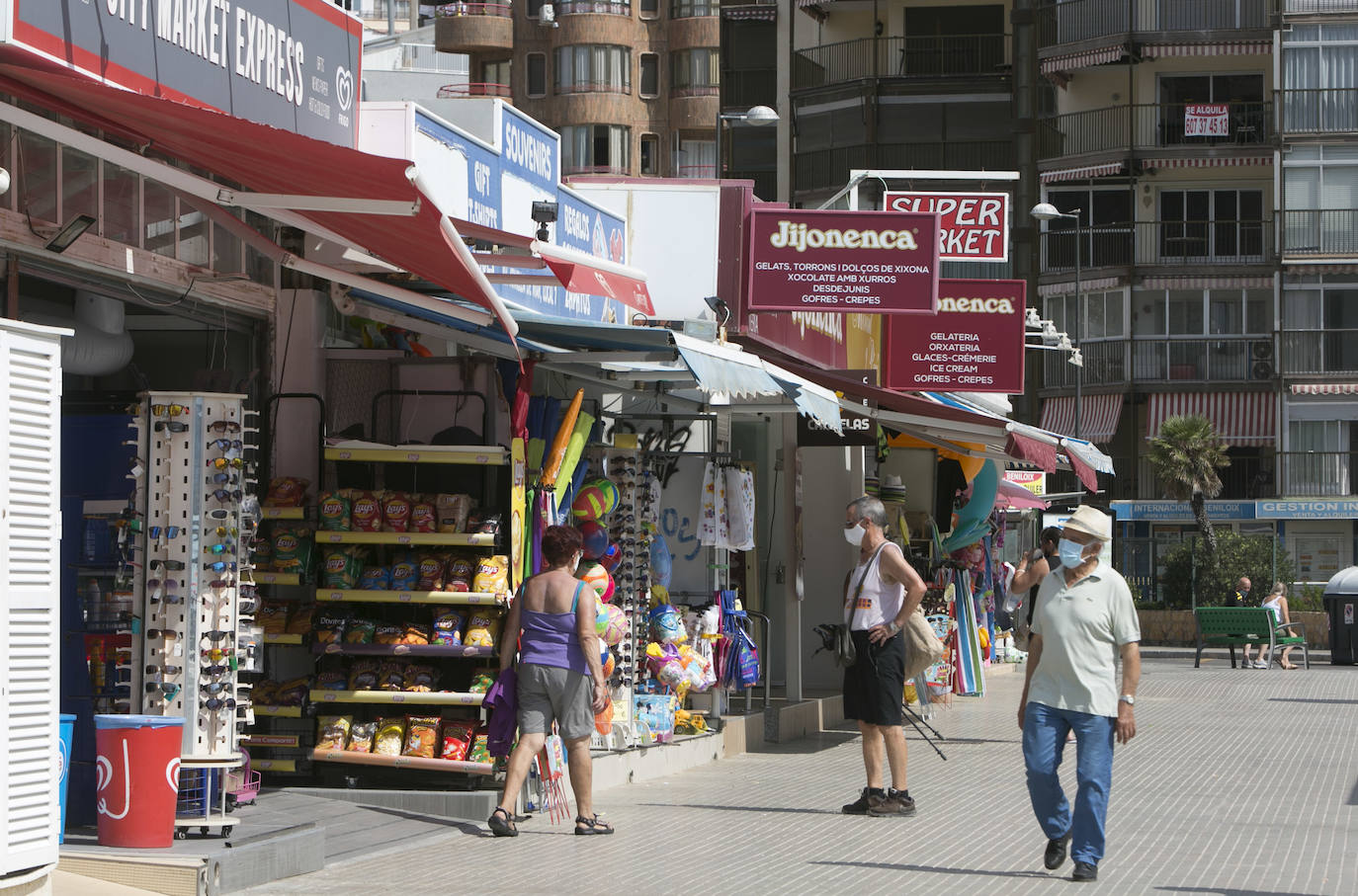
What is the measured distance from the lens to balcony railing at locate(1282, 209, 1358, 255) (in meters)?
50.7

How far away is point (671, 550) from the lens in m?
15.3

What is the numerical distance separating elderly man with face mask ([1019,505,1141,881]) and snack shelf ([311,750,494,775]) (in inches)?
127

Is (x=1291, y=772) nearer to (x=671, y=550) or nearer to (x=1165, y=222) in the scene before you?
(x=671, y=550)

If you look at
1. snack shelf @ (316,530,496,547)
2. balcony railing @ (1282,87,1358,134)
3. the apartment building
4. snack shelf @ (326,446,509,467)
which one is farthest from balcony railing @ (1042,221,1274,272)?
snack shelf @ (316,530,496,547)

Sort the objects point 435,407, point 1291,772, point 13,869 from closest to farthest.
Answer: point 13,869 → point 435,407 → point 1291,772

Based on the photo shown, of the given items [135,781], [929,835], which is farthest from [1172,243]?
[135,781]

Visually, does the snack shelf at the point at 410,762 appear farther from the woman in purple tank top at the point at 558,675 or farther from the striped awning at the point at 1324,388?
the striped awning at the point at 1324,388

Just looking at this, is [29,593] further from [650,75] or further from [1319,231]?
[650,75]

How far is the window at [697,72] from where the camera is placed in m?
70.2

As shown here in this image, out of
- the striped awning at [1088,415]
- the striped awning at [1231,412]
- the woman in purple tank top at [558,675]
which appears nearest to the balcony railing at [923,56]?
the striped awning at [1088,415]

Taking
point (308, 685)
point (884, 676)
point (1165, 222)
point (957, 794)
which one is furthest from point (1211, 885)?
point (1165, 222)

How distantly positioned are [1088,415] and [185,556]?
4619 centimetres

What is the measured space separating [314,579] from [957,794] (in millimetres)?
4386

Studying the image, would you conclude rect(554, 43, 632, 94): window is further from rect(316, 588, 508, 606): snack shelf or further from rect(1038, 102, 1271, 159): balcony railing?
rect(316, 588, 508, 606): snack shelf
